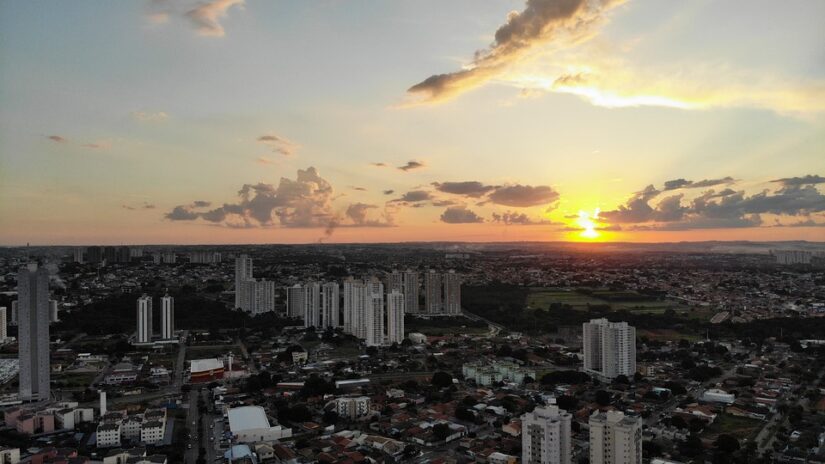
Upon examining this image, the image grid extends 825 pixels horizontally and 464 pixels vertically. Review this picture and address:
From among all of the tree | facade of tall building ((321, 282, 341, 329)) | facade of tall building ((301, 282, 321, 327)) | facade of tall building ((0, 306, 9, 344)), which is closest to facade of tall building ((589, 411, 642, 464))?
the tree

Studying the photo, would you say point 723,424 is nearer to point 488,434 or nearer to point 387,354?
point 488,434

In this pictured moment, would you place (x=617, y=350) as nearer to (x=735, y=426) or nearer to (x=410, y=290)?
(x=735, y=426)

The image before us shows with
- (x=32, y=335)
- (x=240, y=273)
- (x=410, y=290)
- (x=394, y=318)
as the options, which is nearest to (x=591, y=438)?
(x=32, y=335)

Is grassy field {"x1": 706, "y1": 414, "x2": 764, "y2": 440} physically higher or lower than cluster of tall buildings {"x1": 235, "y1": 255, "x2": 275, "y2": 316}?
lower

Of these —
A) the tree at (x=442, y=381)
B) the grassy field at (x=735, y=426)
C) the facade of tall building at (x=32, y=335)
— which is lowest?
the grassy field at (x=735, y=426)

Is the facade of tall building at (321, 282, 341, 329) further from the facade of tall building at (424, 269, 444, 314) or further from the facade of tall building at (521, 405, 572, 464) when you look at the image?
the facade of tall building at (521, 405, 572, 464)

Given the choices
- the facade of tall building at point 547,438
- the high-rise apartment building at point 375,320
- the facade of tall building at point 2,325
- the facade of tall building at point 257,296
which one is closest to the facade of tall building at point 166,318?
the facade of tall building at point 2,325

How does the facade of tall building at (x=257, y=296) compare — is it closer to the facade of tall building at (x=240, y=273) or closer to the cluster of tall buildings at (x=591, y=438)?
the facade of tall building at (x=240, y=273)
